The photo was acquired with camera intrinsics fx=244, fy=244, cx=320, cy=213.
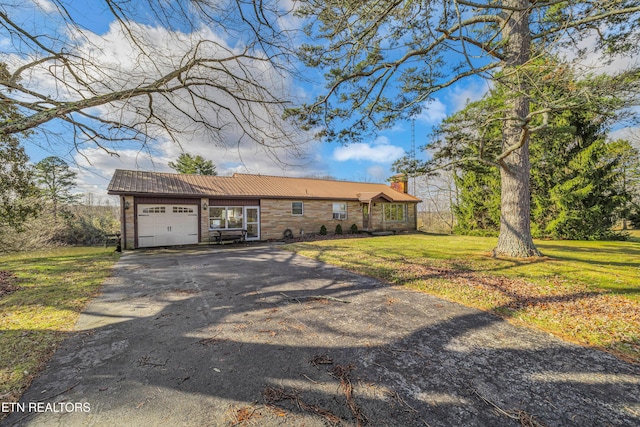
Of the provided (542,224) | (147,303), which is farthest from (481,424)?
(542,224)

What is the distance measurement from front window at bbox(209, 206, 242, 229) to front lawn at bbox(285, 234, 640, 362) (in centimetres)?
824

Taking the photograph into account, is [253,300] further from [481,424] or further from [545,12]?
[545,12]

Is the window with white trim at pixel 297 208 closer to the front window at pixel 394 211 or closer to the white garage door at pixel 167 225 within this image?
the white garage door at pixel 167 225

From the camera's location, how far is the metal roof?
40.1 feet

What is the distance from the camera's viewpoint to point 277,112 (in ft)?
16.4

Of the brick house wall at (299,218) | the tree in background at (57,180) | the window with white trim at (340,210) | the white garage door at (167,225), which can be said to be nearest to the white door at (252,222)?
the brick house wall at (299,218)

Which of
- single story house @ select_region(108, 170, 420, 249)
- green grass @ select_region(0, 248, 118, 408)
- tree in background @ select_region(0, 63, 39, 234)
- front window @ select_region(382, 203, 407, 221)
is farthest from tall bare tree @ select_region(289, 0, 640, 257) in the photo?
front window @ select_region(382, 203, 407, 221)

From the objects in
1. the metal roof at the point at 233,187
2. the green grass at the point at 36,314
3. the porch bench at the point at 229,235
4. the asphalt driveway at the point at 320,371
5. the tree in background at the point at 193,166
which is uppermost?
the tree in background at the point at 193,166

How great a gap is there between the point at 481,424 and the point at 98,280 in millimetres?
8015

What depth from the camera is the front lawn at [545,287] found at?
3436mm

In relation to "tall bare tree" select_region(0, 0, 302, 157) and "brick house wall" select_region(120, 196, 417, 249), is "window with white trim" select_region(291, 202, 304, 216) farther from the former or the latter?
"tall bare tree" select_region(0, 0, 302, 157)

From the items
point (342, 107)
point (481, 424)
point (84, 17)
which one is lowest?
point (481, 424)

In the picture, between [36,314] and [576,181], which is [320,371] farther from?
[576,181]

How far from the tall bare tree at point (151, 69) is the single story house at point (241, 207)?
6503 millimetres
